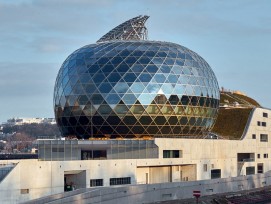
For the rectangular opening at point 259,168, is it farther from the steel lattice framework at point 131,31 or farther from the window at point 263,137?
the steel lattice framework at point 131,31

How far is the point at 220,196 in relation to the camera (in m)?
64.8

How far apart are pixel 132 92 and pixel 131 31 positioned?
16476 millimetres

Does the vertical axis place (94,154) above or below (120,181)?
above

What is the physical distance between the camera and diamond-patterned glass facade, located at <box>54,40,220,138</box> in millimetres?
71000

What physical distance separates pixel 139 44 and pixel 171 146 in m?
13.7

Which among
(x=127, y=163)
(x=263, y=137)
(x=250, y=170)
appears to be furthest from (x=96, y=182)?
(x=263, y=137)

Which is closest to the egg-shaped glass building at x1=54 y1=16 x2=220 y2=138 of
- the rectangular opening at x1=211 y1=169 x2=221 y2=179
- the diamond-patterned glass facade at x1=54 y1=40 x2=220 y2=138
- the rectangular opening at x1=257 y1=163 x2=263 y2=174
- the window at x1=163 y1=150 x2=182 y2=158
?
the diamond-patterned glass facade at x1=54 y1=40 x2=220 y2=138

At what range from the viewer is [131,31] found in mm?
85125

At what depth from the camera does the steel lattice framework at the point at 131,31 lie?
85.0 m

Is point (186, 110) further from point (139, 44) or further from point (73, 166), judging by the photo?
point (73, 166)

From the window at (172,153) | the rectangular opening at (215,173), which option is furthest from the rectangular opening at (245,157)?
the window at (172,153)

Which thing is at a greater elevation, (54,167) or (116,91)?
(116,91)

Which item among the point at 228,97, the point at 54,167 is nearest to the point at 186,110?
the point at 54,167

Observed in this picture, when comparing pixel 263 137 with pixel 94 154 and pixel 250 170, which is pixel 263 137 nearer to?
pixel 250 170
